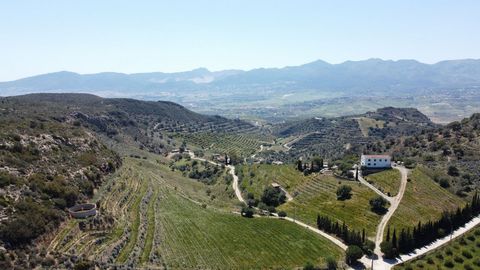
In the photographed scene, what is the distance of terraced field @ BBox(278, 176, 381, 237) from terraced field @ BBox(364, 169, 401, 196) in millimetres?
4563

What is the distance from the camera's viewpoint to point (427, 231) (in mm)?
91750

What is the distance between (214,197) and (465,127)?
Answer: 349 feet

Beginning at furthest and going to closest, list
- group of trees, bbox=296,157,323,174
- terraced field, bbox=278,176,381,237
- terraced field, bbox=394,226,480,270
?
group of trees, bbox=296,157,323,174 → terraced field, bbox=278,176,381,237 → terraced field, bbox=394,226,480,270

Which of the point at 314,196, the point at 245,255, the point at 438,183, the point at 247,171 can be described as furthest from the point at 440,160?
the point at 245,255

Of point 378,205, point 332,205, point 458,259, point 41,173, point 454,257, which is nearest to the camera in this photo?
point 458,259

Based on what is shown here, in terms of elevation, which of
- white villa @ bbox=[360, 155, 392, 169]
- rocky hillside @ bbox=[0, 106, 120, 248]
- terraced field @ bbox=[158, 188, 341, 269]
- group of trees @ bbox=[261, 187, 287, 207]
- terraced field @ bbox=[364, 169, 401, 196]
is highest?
rocky hillside @ bbox=[0, 106, 120, 248]

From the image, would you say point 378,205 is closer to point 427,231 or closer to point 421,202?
point 421,202

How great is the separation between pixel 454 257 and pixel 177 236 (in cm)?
5997

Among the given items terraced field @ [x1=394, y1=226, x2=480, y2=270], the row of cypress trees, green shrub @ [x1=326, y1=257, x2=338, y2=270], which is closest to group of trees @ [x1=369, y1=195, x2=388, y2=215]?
the row of cypress trees

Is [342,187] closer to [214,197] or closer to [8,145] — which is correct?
[214,197]

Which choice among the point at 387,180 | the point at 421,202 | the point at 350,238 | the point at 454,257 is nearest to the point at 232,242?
the point at 350,238

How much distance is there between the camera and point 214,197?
138 meters

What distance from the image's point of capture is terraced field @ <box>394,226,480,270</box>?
80250 mm

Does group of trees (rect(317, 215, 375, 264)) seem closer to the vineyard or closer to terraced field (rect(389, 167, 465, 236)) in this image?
terraced field (rect(389, 167, 465, 236))
